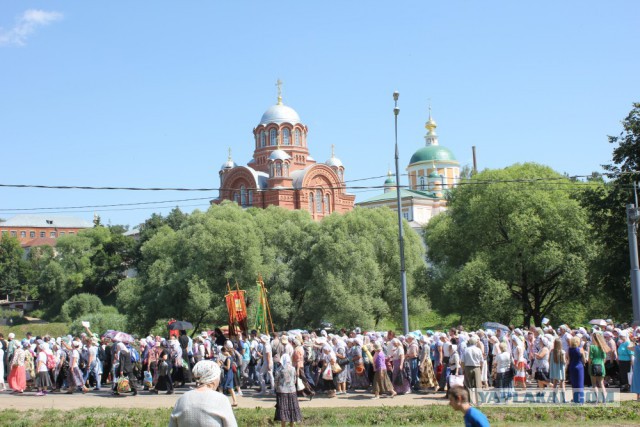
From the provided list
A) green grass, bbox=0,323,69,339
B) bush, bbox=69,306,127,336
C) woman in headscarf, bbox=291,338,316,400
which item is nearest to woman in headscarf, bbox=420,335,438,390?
woman in headscarf, bbox=291,338,316,400

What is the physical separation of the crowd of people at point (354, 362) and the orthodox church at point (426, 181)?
245 ft

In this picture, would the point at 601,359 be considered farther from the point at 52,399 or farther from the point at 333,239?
the point at 333,239

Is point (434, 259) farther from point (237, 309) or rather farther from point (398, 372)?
point (398, 372)

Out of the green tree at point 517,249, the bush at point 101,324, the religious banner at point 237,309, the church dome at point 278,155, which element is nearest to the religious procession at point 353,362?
the religious banner at point 237,309

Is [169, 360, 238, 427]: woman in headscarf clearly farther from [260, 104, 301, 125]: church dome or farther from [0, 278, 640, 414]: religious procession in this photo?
[260, 104, 301, 125]: church dome

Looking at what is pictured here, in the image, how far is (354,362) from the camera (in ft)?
59.2

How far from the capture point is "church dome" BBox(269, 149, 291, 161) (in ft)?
231

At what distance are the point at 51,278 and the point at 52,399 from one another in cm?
6395

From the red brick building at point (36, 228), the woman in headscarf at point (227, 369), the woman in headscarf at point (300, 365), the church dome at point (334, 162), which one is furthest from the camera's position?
the red brick building at point (36, 228)

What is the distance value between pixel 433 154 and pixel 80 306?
55.6 metres

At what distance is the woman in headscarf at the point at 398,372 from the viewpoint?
17.4 m

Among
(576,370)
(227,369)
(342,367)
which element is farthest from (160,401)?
(576,370)

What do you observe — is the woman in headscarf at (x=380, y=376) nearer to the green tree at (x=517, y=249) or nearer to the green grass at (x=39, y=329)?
the green tree at (x=517, y=249)

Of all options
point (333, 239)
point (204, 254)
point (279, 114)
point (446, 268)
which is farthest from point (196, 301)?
point (279, 114)
